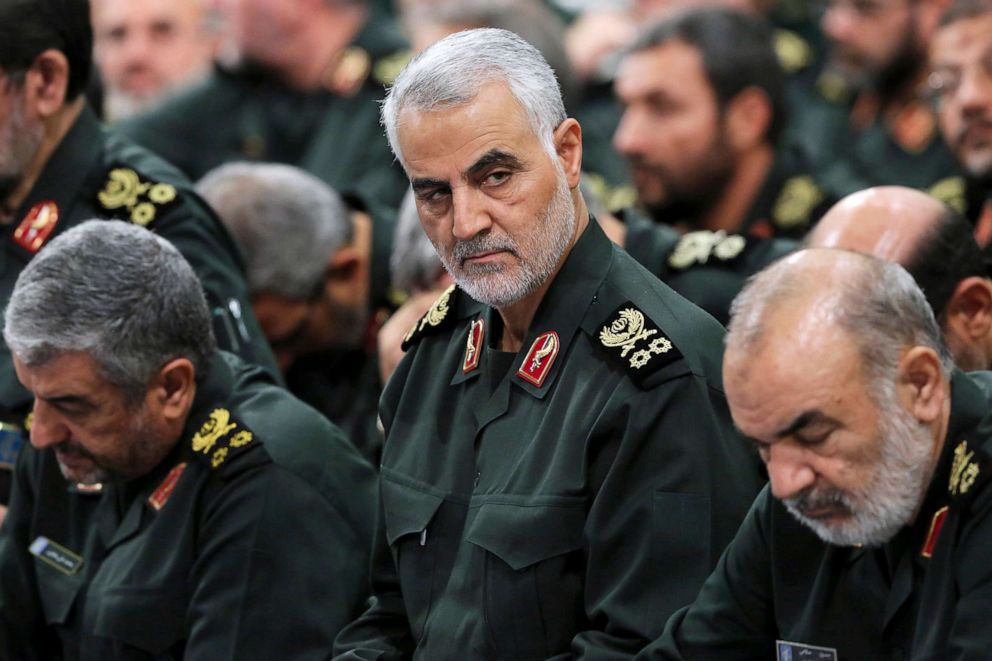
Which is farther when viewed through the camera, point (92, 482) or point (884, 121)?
point (884, 121)

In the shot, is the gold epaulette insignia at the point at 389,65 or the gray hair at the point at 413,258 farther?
the gold epaulette insignia at the point at 389,65

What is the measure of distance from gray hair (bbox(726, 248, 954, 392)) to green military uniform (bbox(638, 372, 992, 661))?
13 cm

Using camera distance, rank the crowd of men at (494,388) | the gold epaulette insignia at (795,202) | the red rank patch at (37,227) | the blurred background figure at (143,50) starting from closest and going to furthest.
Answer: the crowd of men at (494,388) < the red rank patch at (37,227) < the gold epaulette insignia at (795,202) < the blurred background figure at (143,50)

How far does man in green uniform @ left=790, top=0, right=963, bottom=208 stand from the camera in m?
6.41

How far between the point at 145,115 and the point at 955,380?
4.45 meters

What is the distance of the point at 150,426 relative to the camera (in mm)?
3518

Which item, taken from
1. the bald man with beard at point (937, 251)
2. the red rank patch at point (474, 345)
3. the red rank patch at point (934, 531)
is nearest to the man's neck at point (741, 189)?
the bald man with beard at point (937, 251)

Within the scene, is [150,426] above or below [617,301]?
below

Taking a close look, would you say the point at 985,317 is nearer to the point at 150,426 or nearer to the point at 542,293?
the point at 542,293

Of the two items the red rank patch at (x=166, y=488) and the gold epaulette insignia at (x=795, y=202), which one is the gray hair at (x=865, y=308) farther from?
the gold epaulette insignia at (x=795, y=202)

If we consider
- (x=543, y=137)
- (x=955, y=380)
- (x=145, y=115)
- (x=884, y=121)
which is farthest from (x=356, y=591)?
(x=884, y=121)

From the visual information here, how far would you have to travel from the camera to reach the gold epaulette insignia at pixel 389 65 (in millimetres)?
6383

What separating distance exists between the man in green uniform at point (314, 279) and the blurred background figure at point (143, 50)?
2505 millimetres

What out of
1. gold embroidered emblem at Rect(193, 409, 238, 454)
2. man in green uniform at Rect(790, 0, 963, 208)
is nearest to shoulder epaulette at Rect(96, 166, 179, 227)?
gold embroidered emblem at Rect(193, 409, 238, 454)
